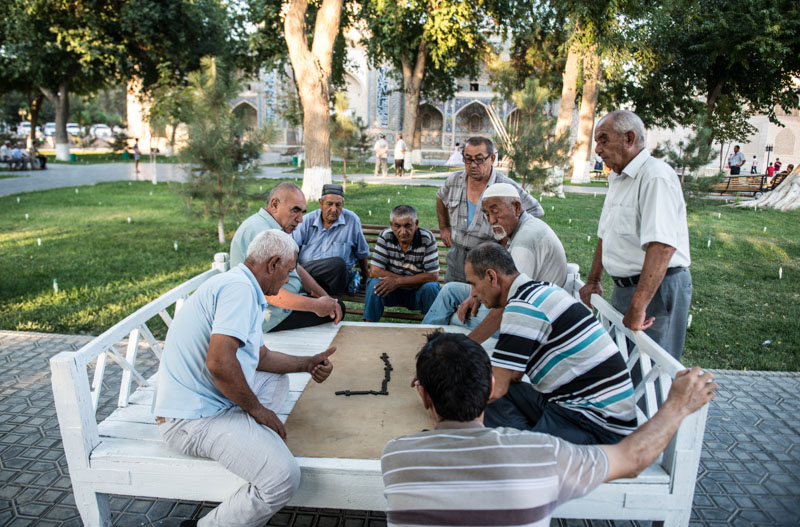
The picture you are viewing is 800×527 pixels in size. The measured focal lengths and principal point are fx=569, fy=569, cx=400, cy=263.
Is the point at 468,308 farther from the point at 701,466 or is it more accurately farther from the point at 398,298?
the point at 701,466

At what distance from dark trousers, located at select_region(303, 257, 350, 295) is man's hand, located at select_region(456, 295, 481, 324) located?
136cm

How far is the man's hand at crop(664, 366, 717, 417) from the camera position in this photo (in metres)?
2.00

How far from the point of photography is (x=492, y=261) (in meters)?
2.51

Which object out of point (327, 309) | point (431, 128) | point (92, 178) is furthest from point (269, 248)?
point (431, 128)

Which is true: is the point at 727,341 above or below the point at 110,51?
below

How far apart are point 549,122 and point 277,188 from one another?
9.83m

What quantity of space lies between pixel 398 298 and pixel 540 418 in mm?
2519

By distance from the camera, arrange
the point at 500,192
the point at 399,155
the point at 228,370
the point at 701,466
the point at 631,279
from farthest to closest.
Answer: the point at 399,155 < the point at 500,192 < the point at 701,466 < the point at 631,279 < the point at 228,370

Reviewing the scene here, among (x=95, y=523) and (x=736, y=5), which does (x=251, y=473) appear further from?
(x=736, y=5)

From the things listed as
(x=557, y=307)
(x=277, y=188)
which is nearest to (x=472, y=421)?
Answer: (x=557, y=307)

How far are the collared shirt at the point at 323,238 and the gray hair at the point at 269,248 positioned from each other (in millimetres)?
2356

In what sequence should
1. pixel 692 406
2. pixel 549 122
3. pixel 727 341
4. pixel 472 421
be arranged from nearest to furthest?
1. pixel 472 421
2. pixel 692 406
3. pixel 727 341
4. pixel 549 122

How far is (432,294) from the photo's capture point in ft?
15.8

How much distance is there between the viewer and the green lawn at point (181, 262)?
221 inches
